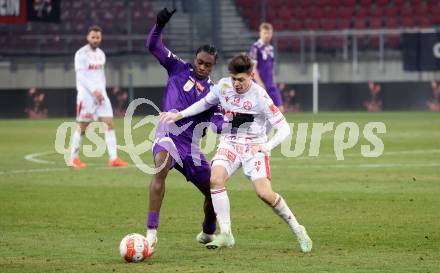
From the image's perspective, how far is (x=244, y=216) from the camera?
13586 mm

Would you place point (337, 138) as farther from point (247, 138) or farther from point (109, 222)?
point (247, 138)

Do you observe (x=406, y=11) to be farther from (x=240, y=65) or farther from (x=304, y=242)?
(x=304, y=242)

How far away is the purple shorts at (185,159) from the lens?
1132 centimetres

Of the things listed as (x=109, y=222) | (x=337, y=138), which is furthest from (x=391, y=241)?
(x=337, y=138)

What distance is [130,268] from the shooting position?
32.1ft

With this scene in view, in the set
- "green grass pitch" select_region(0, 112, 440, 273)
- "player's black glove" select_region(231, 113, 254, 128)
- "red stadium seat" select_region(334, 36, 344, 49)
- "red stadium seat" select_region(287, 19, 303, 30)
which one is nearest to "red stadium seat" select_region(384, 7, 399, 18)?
"red stadium seat" select_region(287, 19, 303, 30)

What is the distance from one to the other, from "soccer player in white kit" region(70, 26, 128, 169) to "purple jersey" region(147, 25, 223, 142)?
877 cm

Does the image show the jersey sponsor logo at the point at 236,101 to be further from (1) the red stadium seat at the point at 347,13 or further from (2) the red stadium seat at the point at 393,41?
(1) the red stadium seat at the point at 347,13

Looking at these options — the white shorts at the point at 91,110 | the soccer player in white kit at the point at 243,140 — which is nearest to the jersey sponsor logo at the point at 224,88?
the soccer player in white kit at the point at 243,140

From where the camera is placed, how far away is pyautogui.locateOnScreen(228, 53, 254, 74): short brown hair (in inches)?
418

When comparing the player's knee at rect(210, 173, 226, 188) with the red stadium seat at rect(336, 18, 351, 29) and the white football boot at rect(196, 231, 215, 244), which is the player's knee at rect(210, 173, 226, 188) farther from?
the red stadium seat at rect(336, 18, 351, 29)

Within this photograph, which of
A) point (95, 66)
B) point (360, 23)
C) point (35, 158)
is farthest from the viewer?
point (360, 23)

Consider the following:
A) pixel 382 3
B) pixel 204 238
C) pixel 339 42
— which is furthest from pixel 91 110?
pixel 382 3

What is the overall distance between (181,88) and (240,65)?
3.70 feet
